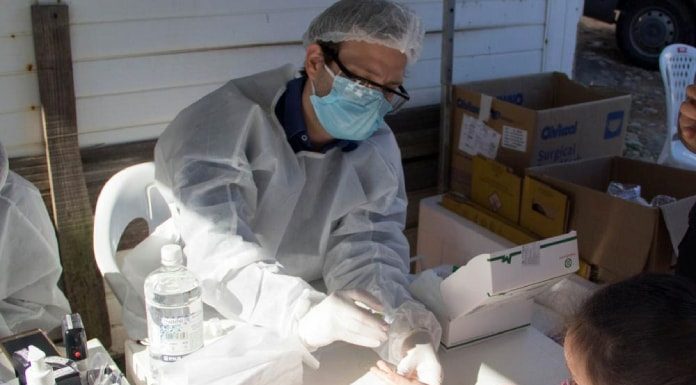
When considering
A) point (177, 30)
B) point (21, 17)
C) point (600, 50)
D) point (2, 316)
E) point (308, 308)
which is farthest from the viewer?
point (600, 50)

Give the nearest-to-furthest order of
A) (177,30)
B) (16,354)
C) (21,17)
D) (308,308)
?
(16,354) → (308,308) → (21,17) → (177,30)

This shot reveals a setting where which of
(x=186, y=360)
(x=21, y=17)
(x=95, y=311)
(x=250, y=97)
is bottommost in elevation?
(x=95, y=311)

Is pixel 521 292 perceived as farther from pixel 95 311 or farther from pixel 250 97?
pixel 95 311

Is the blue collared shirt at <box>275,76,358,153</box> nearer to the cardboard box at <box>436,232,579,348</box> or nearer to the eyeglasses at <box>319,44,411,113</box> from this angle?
the eyeglasses at <box>319,44,411,113</box>

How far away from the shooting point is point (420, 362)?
4.90ft

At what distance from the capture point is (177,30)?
2488 mm

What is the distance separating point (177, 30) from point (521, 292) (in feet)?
5.02

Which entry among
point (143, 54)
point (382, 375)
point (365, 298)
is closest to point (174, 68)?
point (143, 54)

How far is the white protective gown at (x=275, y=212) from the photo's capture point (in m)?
1.57

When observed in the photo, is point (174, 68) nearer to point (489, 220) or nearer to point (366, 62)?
point (366, 62)

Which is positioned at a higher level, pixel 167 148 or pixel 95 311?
pixel 167 148

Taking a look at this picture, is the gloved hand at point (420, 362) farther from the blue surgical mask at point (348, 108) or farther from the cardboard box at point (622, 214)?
the cardboard box at point (622, 214)

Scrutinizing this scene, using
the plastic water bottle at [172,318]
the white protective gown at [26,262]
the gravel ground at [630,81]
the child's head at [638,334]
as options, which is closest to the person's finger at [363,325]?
the plastic water bottle at [172,318]

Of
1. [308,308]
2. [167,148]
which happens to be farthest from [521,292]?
[167,148]
